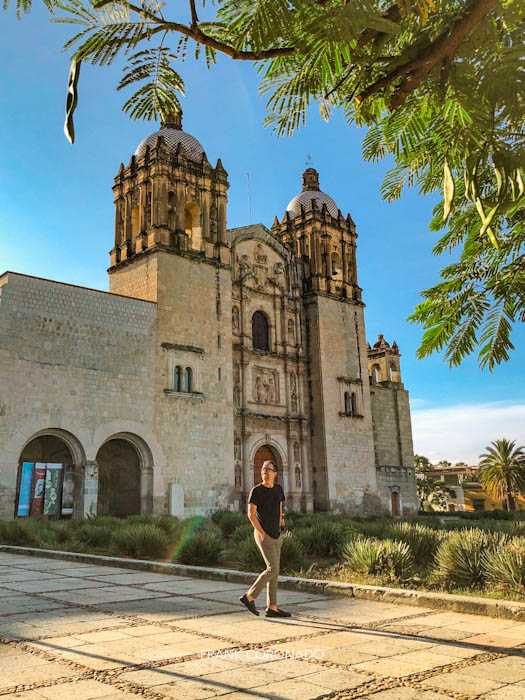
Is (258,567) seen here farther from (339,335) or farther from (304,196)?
(304,196)

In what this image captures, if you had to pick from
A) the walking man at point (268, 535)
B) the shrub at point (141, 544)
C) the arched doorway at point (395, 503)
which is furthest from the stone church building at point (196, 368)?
the walking man at point (268, 535)

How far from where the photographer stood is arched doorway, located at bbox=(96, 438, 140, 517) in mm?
23094

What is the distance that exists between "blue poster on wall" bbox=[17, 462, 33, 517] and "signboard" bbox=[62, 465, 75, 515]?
45.8 inches

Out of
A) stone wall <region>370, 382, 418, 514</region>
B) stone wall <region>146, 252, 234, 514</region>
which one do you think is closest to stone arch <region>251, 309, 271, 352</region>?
stone wall <region>146, 252, 234, 514</region>

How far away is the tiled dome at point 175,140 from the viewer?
28.5m

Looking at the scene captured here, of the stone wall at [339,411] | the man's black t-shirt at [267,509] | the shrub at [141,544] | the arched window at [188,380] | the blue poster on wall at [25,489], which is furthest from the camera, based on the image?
the stone wall at [339,411]

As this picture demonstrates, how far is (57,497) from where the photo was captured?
67.2 ft

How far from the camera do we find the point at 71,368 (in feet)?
69.8

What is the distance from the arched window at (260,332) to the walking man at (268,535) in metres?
23.4

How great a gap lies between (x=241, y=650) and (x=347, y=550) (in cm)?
681

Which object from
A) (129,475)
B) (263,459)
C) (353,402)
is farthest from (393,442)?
(129,475)

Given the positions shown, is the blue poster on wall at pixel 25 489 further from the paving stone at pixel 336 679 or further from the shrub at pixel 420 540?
the paving stone at pixel 336 679

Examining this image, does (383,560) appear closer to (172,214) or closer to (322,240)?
(172,214)

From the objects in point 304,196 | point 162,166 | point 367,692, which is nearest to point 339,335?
point 304,196
